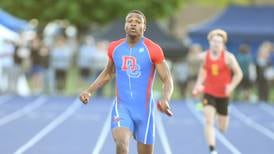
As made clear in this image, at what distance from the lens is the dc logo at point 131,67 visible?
955cm

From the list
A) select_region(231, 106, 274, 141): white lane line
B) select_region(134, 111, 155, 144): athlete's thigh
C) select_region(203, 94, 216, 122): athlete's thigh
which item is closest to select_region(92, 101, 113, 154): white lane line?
select_region(203, 94, 216, 122): athlete's thigh

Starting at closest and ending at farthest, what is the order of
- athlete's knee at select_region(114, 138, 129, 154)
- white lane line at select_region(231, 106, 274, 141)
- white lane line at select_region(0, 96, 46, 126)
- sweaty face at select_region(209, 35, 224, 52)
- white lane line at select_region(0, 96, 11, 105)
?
athlete's knee at select_region(114, 138, 129, 154) → sweaty face at select_region(209, 35, 224, 52) → white lane line at select_region(231, 106, 274, 141) → white lane line at select_region(0, 96, 46, 126) → white lane line at select_region(0, 96, 11, 105)

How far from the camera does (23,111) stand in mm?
23516

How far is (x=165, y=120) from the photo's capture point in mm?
21469

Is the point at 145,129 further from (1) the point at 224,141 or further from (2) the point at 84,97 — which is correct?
(1) the point at 224,141

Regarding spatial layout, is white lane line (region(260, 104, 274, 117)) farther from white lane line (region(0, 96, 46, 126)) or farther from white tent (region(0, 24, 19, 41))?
white tent (region(0, 24, 19, 41))

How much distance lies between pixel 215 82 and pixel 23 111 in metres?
10.5

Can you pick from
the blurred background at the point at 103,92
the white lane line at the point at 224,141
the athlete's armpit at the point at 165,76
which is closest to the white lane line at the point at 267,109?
the blurred background at the point at 103,92

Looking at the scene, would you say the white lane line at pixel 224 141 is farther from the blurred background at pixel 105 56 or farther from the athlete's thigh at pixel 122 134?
the athlete's thigh at pixel 122 134

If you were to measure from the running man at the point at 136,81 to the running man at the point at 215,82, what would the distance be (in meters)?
3.79

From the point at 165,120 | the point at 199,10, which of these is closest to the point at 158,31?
the point at 165,120

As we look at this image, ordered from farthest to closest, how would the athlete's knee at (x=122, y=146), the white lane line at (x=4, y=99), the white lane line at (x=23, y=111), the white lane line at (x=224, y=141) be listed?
the white lane line at (x=4, y=99), the white lane line at (x=23, y=111), the white lane line at (x=224, y=141), the athlete's knee at (x=122, y=146)

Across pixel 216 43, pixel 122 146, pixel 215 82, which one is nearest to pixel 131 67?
pixel 122 146

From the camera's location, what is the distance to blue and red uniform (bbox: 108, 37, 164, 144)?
31.3 feet
